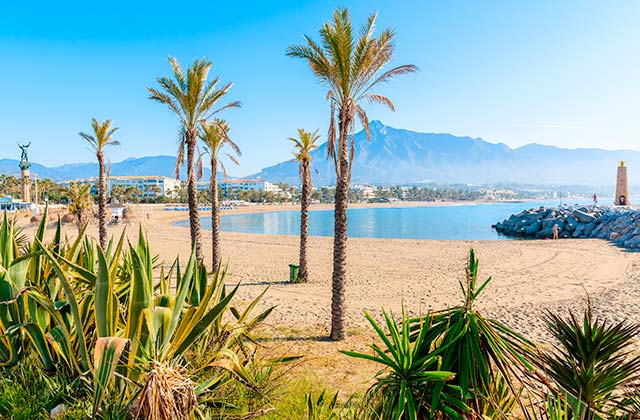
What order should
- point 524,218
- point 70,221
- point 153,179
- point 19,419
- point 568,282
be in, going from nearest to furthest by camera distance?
point 19,419
point 568,282
point 70,221
point 524,218
point 153,179

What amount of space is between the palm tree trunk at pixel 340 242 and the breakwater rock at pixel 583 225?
80.9 ft

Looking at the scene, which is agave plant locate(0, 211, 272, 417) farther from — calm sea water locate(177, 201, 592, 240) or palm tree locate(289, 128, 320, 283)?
calm sea water locate(177, 201, 592, 240)

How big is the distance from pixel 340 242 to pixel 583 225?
1424 inches

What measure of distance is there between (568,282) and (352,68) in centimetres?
1299

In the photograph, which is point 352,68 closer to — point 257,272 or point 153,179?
point 257,272

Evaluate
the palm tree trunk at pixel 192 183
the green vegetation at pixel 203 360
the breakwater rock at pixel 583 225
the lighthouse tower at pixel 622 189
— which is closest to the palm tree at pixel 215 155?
the palm tree trunk at pixel 192 183

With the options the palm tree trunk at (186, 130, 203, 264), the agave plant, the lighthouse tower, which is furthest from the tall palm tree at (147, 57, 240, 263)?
the lighthouse tower

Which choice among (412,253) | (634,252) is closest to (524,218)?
(634,252)

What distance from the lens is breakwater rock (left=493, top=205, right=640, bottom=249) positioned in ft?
92.2

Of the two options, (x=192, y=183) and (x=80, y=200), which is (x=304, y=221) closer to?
(x=192, y=183)

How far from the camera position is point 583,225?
3562 cm

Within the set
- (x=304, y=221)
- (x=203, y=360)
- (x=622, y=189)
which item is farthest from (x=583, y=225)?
(x=203, y=360)

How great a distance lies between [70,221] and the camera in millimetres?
42562

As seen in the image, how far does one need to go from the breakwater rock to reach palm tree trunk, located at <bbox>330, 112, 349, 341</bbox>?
80.9 ft
